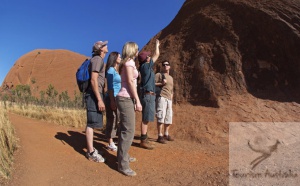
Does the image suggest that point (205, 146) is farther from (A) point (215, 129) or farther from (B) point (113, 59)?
(B) point (113, 59)

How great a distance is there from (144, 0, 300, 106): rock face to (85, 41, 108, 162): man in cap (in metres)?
3.94

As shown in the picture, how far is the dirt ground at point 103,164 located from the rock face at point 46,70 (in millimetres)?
51067

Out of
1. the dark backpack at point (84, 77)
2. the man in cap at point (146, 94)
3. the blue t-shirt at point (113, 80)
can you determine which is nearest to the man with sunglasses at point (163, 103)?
the man in cap at point (146, 94)

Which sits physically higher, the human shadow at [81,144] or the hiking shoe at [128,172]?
the human shadow at [81,144]

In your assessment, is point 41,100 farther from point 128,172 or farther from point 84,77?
point 128,172

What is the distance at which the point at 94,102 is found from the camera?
450cm

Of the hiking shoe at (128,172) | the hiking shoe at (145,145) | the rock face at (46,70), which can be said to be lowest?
the hiking shoe at (128,172)

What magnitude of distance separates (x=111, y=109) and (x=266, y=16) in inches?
201

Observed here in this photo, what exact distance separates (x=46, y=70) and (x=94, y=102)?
61207 millimetres

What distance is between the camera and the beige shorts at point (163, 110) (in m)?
5.96

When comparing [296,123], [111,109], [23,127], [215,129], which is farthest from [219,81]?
[23,127]

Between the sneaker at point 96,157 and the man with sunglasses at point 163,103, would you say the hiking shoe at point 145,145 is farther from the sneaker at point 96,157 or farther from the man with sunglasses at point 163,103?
the sneaker at point 96,157

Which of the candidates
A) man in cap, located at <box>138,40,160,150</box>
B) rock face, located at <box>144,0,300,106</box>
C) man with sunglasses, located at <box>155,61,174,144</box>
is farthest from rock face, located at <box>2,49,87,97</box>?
man in cap, located at <box>138,40,160,150</box>

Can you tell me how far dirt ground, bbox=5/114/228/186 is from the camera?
13.0 feet
